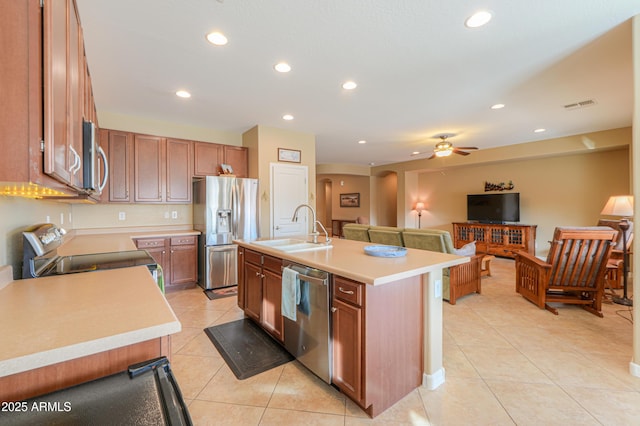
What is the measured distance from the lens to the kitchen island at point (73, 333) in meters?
0.74

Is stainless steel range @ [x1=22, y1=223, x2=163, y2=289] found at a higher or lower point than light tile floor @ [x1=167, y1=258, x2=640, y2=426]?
higher

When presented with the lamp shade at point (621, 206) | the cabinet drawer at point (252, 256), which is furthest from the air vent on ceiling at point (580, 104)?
the cabinet drawer at point (252, 256)

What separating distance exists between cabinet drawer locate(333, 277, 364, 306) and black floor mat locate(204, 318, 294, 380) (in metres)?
0.97

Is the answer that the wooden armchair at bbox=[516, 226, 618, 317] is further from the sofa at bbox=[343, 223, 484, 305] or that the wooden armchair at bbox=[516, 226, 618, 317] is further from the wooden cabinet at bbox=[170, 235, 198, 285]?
the wooden cabinet at bbox=[170, 235, 198, 285]

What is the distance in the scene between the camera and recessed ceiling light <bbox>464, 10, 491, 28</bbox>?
192 cm

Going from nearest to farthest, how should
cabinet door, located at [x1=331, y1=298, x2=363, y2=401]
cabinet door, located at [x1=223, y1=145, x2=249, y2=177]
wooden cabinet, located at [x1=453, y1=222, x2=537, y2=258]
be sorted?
cabinet door, located at [x1=331, y1=298, x2=363, y2=401] → cabinet door, located at [x1=223, y1=145, x2=249, y2=177] → wooden cabinet, located at [x1=453, y1=222, x2=537, y2=258]

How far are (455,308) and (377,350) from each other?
229 centimetres

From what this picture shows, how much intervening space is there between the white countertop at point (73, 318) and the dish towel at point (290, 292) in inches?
37.2

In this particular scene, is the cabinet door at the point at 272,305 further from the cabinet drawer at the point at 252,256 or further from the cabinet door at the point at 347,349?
the cabinet door at the point at 347,349

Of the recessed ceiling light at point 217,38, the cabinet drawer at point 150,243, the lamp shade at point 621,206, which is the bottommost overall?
the cabinet drawer at point 150,243

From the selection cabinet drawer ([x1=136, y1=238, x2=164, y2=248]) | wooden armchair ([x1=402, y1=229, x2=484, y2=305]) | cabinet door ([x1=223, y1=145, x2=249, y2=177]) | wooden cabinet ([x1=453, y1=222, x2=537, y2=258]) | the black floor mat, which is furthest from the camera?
wooden cabinet ([x1=453, y1=222, x2=537, y2=258])

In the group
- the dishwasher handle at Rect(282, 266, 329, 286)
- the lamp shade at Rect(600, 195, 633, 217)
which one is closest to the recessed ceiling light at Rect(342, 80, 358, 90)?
the dishwasher handle at Rect(282, 266, 329, 286)

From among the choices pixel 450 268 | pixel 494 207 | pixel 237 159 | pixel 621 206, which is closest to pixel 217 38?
pixel 237 159

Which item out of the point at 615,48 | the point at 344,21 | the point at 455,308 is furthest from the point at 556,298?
the point at 344,21
